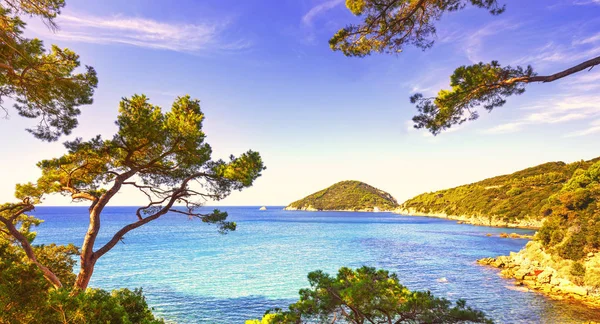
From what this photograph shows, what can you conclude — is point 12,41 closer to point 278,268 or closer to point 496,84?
point 496,84

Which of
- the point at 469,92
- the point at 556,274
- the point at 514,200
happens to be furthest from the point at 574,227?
the point at 514,200

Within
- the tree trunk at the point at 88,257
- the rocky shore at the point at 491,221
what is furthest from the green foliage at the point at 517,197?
the tree trunk at the point at 88,257

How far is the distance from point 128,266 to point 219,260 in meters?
10.2

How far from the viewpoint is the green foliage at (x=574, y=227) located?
2202cm

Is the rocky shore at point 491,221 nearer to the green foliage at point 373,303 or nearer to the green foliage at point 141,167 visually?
the green foliage at point 373,303

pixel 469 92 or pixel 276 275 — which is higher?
pixel 469 92

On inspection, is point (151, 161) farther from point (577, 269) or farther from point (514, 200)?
point (514, 200)

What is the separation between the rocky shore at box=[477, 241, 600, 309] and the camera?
19.3m

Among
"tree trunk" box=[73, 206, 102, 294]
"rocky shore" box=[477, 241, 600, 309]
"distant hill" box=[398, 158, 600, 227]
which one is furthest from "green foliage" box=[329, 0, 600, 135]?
"distant hill" box=[398, 158, 600, 227]

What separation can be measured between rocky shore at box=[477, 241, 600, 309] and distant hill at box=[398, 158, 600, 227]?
4375 centimetres

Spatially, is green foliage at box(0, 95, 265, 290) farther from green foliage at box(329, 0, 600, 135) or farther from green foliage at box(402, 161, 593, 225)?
green foliage at box(402, 161, 593, 225)

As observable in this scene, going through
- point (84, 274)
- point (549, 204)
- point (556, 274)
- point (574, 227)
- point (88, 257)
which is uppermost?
point (549, 204)

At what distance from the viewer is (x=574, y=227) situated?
24.3m

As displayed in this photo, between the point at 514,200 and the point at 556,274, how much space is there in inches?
2536
